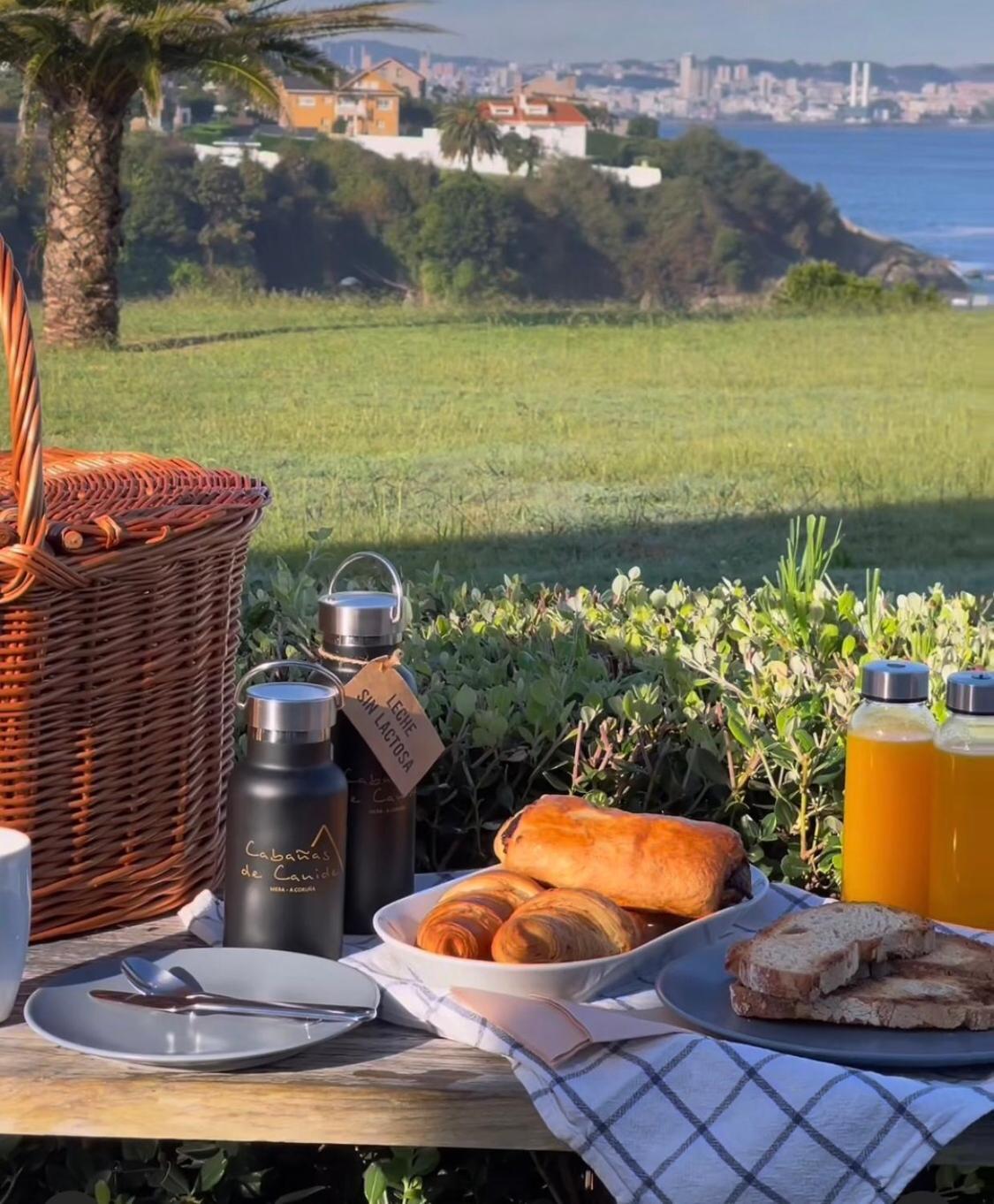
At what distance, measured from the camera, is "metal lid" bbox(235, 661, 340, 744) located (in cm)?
107

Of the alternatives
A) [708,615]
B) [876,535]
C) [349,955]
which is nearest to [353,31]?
[876,535]

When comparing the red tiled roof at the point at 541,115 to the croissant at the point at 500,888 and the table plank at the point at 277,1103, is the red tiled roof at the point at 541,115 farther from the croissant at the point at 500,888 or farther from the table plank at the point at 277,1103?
the table plank at the point at 277,1103

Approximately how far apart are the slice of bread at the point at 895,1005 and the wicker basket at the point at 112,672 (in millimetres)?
439

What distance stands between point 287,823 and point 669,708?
536mm

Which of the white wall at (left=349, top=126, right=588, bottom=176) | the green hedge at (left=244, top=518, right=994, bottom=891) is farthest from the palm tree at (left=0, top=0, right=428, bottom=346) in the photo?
the green hedge at (left=244, top=518, right=994, bottom=891)

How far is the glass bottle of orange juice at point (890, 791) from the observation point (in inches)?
47.8

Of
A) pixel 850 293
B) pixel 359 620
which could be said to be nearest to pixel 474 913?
pixel 359 620

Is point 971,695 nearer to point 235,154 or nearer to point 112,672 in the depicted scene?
point 112,672

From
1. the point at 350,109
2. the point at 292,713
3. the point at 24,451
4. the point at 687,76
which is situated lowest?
the point at 292,713

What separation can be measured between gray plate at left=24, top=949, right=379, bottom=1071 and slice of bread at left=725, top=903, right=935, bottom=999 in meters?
0.24

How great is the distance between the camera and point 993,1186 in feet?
5.16

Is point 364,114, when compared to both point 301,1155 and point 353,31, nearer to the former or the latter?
point 353,31

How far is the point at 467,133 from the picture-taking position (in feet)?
47.1

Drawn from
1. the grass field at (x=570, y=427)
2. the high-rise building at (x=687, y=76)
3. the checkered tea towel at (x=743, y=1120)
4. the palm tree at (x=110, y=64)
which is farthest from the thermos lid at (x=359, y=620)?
the high-rise building at (x=687, y=76)
